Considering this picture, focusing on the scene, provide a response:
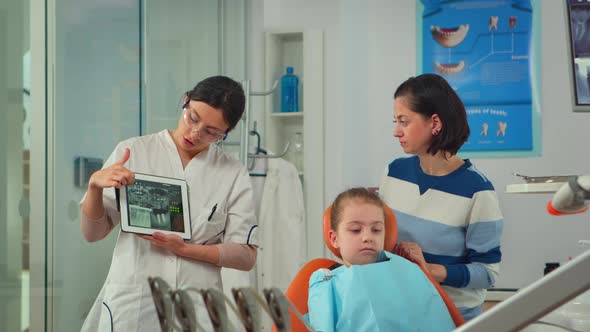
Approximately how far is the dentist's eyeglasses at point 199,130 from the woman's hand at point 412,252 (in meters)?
0.56

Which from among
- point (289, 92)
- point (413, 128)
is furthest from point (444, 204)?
point (289, 92)

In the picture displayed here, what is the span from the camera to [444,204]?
1758 mm

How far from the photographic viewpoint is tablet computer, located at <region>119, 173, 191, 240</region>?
5.69 feet

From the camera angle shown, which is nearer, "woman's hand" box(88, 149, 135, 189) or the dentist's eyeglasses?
"woman's hand" box(88, 149, 135, 189)

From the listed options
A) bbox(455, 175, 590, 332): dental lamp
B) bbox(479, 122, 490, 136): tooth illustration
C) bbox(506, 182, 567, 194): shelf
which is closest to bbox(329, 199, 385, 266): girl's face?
bbox(506, 182, 567, 194): shelf

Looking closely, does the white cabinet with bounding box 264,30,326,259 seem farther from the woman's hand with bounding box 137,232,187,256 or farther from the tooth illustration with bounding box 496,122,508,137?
the woman's hand with bounding box 137,232,187,256

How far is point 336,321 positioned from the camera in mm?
1629

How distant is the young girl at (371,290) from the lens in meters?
1.58

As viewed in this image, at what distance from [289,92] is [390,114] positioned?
0.65 meters

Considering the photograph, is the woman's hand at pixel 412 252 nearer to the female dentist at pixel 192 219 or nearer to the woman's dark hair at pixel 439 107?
the woman's dark hair at pixel 439 107

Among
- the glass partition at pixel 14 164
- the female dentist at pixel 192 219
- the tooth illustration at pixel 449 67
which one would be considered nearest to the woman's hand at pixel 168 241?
the female dentist at pixel 192 219

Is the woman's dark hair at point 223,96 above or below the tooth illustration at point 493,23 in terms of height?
below

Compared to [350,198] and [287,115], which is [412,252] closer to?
[350,198]

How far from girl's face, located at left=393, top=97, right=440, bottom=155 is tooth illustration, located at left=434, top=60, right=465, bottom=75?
105 inches
